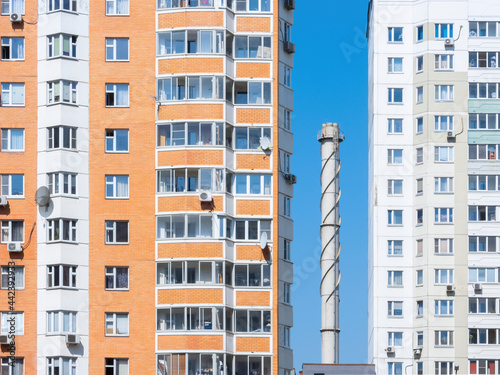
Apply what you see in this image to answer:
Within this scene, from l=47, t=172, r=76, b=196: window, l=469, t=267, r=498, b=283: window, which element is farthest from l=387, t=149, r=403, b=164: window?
l=47, t=172, r=76, b=196: window

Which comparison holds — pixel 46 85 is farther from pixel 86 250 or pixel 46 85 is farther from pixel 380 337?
pixel 380 337

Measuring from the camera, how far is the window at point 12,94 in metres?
81.4

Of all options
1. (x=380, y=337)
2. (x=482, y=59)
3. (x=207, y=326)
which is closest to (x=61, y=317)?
(x=207, y=326)

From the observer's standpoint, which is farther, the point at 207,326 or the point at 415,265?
the point at 415,265

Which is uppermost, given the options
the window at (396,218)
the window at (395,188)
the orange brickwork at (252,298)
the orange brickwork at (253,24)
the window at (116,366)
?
the orange brickwork at (253,24)

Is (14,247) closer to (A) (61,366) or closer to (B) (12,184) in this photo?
(B) (12,184)

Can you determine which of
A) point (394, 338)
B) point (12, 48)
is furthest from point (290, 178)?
point (394, 338)

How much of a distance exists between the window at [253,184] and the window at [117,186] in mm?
6641

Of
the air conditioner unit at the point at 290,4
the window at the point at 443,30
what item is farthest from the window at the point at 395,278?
the air conditioner unit at the point at 290,4

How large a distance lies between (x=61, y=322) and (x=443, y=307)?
42438mm

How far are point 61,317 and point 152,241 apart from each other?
22.9 ft

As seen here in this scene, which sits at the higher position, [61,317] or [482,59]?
[482,59]

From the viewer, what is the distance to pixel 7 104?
81.4m

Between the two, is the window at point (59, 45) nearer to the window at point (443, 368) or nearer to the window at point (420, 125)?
the window at point (420, 125)
